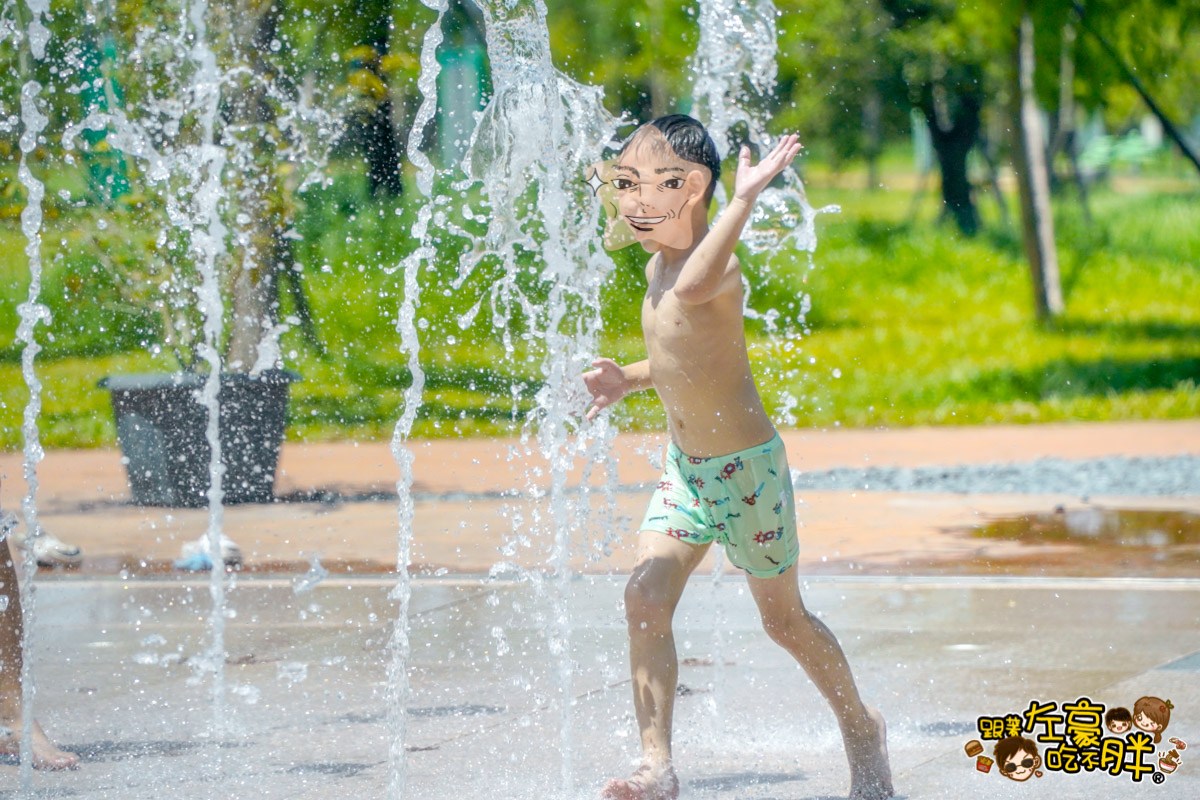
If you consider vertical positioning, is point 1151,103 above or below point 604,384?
above

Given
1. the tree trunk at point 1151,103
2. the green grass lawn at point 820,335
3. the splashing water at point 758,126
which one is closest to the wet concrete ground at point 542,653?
the splashing water at point 758,126

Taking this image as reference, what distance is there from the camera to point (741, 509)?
3486mm

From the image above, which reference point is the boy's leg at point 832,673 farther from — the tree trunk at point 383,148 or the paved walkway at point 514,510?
the tree trunk at point 383,148

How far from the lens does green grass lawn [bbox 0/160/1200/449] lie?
11662 millimetres

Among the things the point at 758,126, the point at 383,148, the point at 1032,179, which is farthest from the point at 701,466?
the point at 383,148

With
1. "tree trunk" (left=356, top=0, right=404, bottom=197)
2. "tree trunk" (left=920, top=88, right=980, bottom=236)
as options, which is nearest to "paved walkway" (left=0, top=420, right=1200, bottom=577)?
"tree trunk" (left=356, top=0, right=404, bottom=197)

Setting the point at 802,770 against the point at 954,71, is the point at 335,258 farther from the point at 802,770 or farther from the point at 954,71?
the point at 802,770

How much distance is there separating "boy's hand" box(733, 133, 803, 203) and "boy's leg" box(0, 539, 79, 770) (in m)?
2.05

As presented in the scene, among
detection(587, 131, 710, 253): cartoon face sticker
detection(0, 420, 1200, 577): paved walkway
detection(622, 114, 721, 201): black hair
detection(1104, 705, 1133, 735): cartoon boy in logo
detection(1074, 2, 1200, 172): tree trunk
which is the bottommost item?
detection(0, 420, 1200, 577): paved walkway

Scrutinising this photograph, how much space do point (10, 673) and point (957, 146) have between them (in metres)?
21.7

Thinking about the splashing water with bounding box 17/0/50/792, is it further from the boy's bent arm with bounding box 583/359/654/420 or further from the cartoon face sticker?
the cartoon face sticker

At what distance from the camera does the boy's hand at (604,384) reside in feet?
12.3

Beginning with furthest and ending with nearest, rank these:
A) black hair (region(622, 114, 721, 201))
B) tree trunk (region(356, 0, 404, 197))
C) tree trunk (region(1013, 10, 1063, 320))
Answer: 1. tree trunk (region(356, 0, 404, 197))
2. tree trunk (region(1013, 10, 1063, 320))
3. black hair (region(622, 114, 721, 201))

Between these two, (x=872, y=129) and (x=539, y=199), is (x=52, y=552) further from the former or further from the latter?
(x=872, y=129)
